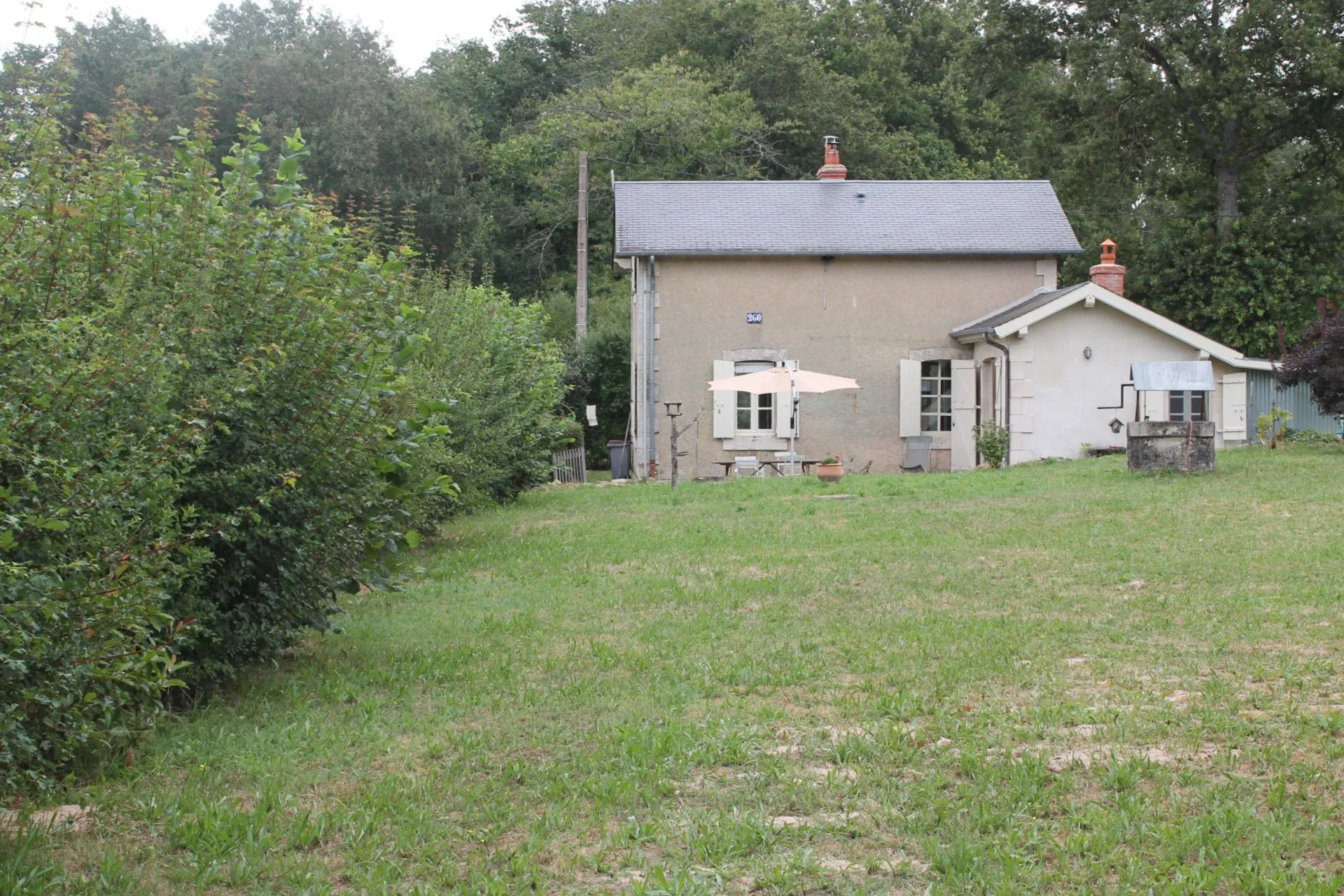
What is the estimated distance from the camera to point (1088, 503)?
486 inches

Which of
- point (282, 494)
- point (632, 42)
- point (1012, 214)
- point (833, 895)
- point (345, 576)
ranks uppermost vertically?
point (632, 42)

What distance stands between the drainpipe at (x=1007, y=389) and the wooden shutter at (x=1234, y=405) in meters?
3.45

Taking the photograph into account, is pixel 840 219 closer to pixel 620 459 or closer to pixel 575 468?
pixel 620 459

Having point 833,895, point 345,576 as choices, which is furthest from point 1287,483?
point 833,895

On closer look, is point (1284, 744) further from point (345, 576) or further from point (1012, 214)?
point (1012, 214)

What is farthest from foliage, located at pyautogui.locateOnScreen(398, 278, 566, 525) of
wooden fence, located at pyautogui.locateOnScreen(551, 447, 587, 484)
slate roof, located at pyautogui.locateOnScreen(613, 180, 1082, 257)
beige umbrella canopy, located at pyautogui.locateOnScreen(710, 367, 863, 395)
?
wooden fence, located at pyautogui.locateOnScreen(551, 447, 587, 484)

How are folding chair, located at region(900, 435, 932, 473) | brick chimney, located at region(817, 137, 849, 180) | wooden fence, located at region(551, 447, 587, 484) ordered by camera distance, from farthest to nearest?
brick chimney, located at region(817, 137, 849, 180)
wooden fence, located at region(551, 447, 587, 484)
folding chair, located at region(900, 435, 932, 473)

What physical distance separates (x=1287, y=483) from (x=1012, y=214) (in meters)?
9.88

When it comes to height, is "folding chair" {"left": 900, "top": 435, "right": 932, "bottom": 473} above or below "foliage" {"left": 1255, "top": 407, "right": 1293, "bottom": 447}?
below

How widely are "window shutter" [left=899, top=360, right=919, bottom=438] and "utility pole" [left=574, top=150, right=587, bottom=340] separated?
6.47 metres

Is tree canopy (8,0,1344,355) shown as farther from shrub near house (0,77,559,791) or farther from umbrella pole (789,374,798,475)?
shrub near house (0,77,559,791)

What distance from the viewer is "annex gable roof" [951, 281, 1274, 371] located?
19125 mm

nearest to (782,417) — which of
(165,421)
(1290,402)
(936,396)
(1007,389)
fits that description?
(936,396)

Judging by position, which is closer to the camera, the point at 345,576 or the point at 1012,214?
the point at 345,576
